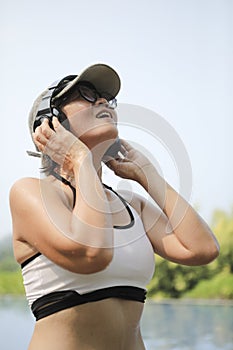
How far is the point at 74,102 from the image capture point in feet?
3.46

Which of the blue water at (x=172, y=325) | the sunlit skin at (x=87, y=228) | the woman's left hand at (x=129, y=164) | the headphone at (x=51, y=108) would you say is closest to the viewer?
the sunlit skin at (x=87, y=228)

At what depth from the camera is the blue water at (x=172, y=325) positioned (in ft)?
17.0

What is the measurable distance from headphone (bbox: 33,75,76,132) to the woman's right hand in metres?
0.01

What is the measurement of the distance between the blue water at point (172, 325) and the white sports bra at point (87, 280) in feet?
11.6

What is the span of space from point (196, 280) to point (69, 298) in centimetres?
638

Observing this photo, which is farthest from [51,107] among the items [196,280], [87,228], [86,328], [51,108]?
[196,280]

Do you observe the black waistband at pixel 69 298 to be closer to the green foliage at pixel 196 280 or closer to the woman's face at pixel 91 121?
the woman's face at pixel 91 121

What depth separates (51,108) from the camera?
3.43 ft

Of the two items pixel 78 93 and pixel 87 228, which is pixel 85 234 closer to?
pixel 87 228

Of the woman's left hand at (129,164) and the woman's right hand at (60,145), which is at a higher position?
the woman's right hand at (60,145)

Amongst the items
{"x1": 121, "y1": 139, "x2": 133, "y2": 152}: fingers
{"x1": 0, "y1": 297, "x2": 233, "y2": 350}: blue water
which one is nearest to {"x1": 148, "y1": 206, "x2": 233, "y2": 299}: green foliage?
{"x1": 0, "y1": 297, "x2": 233, "y2": 350}: blue water

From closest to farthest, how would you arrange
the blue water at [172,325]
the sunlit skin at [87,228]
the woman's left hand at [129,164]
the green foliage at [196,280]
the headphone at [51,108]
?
the sunlit skin at [87,228] < the headphone at [51,108] < the woman's left hand at [129,164] < the blue water at [172,325] < the green foliage at [196,280]

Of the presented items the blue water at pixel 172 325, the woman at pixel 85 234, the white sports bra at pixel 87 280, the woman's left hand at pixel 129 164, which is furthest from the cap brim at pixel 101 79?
the blue water at pixel 172 325

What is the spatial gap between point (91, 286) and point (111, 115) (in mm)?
262
